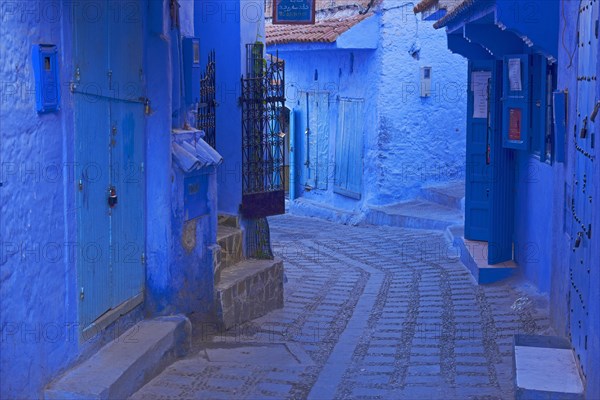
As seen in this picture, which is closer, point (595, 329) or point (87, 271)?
point (595, 329)

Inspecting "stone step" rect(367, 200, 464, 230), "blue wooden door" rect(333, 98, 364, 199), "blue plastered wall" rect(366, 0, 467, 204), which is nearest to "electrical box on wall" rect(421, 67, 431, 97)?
"blue plastered wall" rect(366, 0, 467, 204)

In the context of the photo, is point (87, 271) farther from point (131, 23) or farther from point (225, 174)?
point (225, 174)

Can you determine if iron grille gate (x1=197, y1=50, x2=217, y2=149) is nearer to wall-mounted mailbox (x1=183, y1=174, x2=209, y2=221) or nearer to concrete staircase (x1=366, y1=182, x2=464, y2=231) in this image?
wall-mounted mailbox (x1=183, y1=174, x2=209, y2=221)

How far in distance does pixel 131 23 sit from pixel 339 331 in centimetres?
346

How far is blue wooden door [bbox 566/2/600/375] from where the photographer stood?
574cm

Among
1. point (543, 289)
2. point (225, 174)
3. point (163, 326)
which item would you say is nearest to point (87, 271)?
point (163, 326)

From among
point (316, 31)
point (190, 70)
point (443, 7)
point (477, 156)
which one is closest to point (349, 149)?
point (316, 31)

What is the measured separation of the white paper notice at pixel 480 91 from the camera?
38.7 feet

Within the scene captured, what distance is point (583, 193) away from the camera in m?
6.32

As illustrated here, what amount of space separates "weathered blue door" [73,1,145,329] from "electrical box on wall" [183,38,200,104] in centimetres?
77

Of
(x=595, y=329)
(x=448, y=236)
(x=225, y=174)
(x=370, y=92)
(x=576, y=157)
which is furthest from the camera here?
(x=370, y=92)

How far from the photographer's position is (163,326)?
7.26m

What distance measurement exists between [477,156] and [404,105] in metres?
5.11

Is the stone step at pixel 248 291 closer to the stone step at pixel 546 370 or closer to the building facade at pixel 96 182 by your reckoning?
the building facade at pixel 96 182
